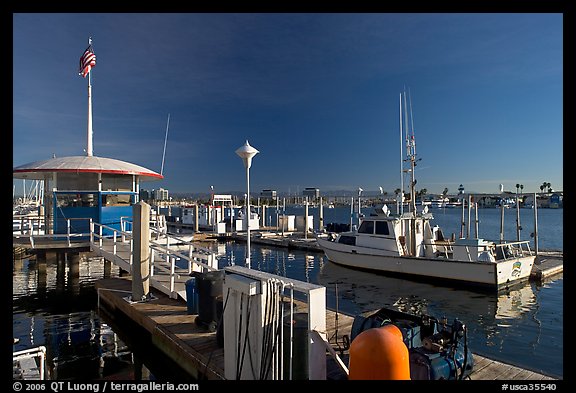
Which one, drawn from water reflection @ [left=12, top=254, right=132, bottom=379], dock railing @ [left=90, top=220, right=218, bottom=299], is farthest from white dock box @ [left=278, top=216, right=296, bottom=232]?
water reflection @ [left=12, top=254, right=132, bottom=379]

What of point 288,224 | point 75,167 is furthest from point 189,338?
point 288,224

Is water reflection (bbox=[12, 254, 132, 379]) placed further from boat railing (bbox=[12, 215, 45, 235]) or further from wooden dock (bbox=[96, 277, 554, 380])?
boat railing (bbox=[12, 215, 45, 235])

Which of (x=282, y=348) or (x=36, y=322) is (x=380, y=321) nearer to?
(x=282, y=348)

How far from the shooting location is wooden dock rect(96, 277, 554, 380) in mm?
5230

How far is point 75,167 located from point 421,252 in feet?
57.8

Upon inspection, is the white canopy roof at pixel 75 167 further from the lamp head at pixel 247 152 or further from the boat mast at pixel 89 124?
the lamp head at pixel 247 152

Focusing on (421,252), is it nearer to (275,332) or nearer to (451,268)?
(451,268)

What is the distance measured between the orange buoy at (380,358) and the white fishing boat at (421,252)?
13830 millimetres

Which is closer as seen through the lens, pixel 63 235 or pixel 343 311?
pixel 343 311

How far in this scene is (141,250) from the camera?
9055 mm

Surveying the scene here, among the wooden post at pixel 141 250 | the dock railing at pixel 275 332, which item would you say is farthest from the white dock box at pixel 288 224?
the dock railing at pixel 275 332

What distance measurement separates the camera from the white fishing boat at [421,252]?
51.7ft
